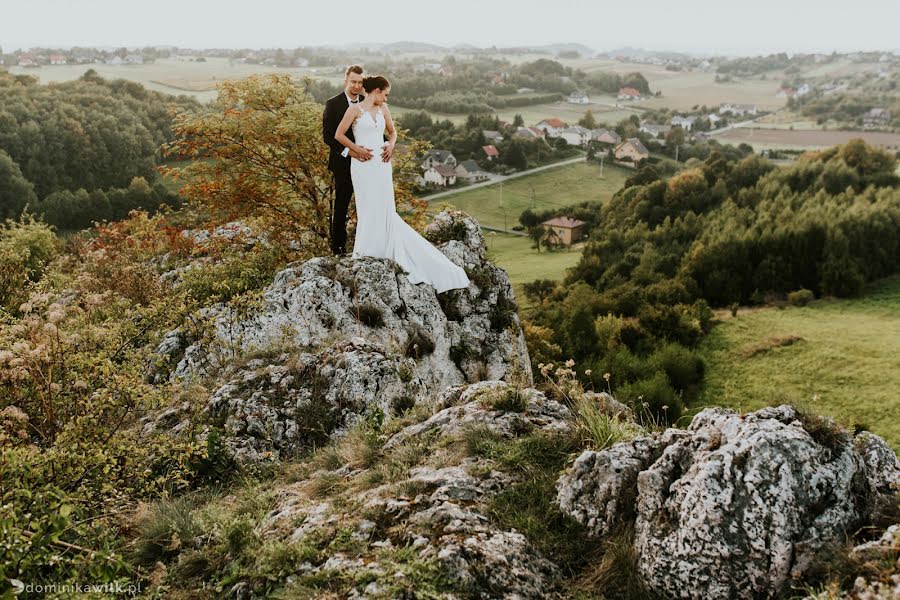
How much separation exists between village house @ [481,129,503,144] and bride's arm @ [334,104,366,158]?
112 meters

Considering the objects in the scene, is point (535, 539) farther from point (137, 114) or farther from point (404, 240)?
point (137, 114)

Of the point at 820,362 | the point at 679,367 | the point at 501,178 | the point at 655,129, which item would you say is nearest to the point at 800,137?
the point at 655,129

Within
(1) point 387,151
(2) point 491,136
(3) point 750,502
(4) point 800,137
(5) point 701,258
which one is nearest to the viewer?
(3) point 750,502

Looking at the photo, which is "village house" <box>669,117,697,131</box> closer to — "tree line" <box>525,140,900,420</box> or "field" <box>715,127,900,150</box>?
"field" <box>715,127,900,150</box>

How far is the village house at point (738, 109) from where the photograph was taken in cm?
18888

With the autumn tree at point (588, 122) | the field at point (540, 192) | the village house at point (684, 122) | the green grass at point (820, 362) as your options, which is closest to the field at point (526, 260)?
the field at point (540, 192)

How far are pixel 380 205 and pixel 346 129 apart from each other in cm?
151

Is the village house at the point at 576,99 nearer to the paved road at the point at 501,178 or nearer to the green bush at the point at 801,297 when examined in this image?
the paved road at the point at 501,178

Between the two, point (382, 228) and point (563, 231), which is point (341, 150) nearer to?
point (382, 228)

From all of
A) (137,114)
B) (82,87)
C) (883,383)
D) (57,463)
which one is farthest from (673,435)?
(82,87)

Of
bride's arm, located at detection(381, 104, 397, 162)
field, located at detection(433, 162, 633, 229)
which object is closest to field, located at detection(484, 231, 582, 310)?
field, located at detection(433, 162, 633, 229)

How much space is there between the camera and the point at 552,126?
468ft

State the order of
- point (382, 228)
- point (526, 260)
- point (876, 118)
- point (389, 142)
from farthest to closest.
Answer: point (876, 118)
point (526, 260)
point (382, 228)
point (389, 142)

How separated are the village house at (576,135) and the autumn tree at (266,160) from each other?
133 m
